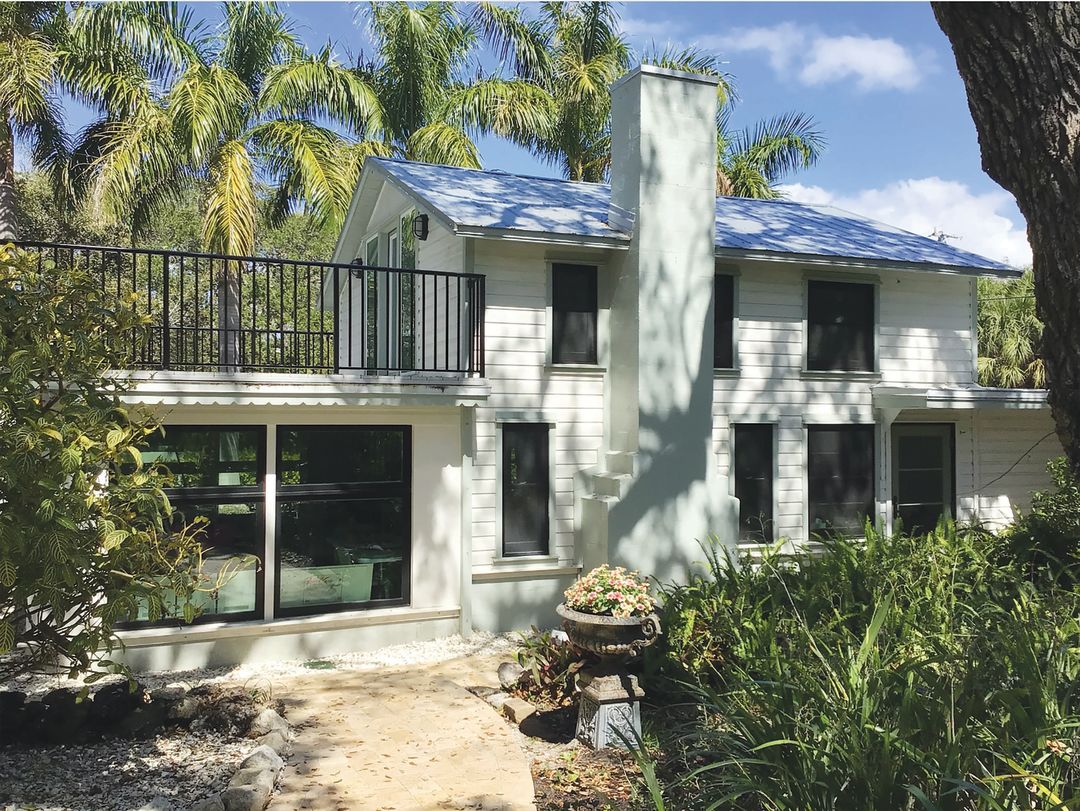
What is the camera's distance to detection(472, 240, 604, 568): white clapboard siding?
9781 millimetres

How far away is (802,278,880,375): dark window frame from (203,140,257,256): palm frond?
1019cm

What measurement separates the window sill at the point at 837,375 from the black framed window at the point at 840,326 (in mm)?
85

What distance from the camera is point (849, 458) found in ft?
38.9

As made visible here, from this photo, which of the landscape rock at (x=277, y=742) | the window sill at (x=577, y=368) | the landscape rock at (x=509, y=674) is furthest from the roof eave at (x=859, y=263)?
the landscape rock at (x=277, y=742)

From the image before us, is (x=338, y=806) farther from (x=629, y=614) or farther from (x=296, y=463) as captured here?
(x=296, y=463)

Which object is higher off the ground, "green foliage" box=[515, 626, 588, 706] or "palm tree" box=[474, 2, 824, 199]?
"palm tree" box=[474, 2, 824, 199]

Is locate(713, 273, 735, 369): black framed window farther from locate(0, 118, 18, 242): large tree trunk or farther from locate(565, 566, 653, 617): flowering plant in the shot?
locate(0, 118, 18, 242): large tree trunk

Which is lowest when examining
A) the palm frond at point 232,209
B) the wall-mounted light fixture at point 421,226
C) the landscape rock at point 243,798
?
the landscape rock at point 243,798

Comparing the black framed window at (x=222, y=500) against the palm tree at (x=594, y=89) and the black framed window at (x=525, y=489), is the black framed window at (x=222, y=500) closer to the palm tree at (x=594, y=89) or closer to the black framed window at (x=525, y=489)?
the black framed window at (x=525, y=489)

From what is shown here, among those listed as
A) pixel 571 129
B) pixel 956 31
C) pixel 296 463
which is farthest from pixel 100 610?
pixel 571 129

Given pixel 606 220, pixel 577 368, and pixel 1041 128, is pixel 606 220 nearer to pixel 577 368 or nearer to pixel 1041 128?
pixel 577 368

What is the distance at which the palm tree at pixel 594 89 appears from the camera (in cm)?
2181

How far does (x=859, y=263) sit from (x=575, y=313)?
4167 mm

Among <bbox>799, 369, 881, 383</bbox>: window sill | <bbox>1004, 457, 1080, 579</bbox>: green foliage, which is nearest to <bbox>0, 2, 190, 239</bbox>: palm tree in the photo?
<bbox>799, 369, 881, 383</bbox>: window sill
